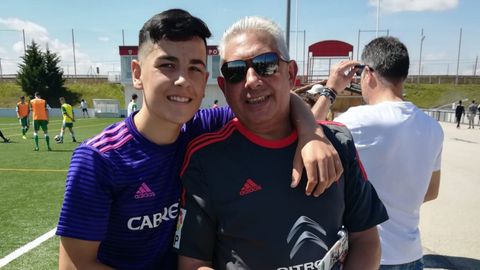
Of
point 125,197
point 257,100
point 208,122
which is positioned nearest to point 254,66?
point 257,100

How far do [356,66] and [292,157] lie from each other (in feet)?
4.29

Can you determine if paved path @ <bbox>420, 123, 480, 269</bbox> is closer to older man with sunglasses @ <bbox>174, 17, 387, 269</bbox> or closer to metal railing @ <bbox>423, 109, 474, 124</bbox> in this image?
older man with sunglasses @ <bbox>174, 17, 387, 269</bbox>

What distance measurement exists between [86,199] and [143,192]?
26cm

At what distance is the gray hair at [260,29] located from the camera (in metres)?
1.71

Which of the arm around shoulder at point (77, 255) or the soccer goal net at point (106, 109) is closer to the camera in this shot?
the arm around shoulder at point (77, 255)

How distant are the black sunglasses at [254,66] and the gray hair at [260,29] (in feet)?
0.24

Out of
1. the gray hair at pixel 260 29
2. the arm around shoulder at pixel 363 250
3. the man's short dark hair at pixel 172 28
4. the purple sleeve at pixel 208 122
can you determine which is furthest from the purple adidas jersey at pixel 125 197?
the arm around shoulder at pixel 363 250

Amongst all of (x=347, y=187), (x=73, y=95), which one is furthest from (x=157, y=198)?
(x=73, y=95)

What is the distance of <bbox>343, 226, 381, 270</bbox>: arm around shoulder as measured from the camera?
1627 millimetres

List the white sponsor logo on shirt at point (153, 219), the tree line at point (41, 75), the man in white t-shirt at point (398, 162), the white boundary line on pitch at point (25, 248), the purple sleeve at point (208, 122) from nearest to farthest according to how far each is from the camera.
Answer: the white sponsor logo on shirt at point (153, 219) < the purple sleeve at point (208, 122) < the man in white t-shirt at point (398, 162) < the white boundary line on pitch at point (25, 248) < the tree line at point (41, 75)

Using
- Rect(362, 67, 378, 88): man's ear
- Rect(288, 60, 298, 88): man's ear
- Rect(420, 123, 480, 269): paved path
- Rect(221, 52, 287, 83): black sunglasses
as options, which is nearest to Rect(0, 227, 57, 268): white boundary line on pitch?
Rect(221, 52, 287, 83): black sunglasses

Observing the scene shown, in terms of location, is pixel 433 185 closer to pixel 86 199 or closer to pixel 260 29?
pixel 260 29

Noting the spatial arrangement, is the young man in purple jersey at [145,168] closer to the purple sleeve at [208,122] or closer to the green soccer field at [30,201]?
the purple sleeve at [208,122]

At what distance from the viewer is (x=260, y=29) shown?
5.61ft
